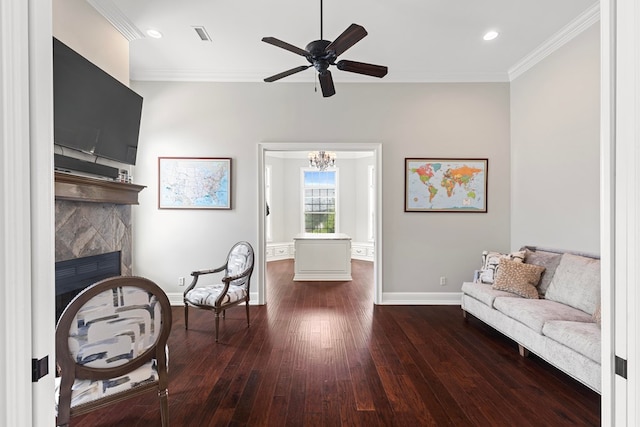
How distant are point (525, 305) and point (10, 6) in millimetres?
3743

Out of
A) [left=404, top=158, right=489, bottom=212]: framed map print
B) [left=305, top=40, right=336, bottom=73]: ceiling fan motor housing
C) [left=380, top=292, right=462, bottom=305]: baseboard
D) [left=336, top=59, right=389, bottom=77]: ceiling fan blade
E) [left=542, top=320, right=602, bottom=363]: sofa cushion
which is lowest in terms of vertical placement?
[left=380, top=292, right=462, bottom=305]: baseboard

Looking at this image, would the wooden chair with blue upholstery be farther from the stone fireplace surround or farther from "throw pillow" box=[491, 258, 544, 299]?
"throw pillow" box=[491, 258, 544, 299]

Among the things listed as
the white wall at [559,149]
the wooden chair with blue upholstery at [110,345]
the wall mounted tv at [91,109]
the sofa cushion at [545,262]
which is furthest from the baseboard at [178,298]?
the white wall at [559,149]

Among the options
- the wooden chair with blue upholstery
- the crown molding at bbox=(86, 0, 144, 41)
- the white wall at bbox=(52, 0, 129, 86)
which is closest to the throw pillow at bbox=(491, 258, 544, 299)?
the wooden chair with blue upholstery

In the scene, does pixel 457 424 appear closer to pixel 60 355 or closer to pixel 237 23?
pixel 60 355

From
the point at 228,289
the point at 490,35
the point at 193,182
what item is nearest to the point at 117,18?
the point at 193,182

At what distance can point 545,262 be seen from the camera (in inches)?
130

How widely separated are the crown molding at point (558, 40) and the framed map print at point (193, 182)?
417cm

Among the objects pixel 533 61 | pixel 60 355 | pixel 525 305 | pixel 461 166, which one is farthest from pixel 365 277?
pixel 60 355

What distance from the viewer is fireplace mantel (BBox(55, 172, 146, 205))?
2217 millimetres

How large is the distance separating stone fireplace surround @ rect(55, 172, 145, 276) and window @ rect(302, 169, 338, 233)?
554 centimetres

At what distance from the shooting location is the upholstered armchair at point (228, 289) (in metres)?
3.20

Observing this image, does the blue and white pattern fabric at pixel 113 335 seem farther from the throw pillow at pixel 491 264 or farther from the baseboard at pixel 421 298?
the throw pillow at pixel 491 264

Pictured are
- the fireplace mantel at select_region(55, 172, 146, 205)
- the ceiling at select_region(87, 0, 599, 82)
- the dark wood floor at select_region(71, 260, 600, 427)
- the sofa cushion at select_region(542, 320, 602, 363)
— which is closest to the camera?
the dark wood floor at select_region(71, 260, 600, 427)
